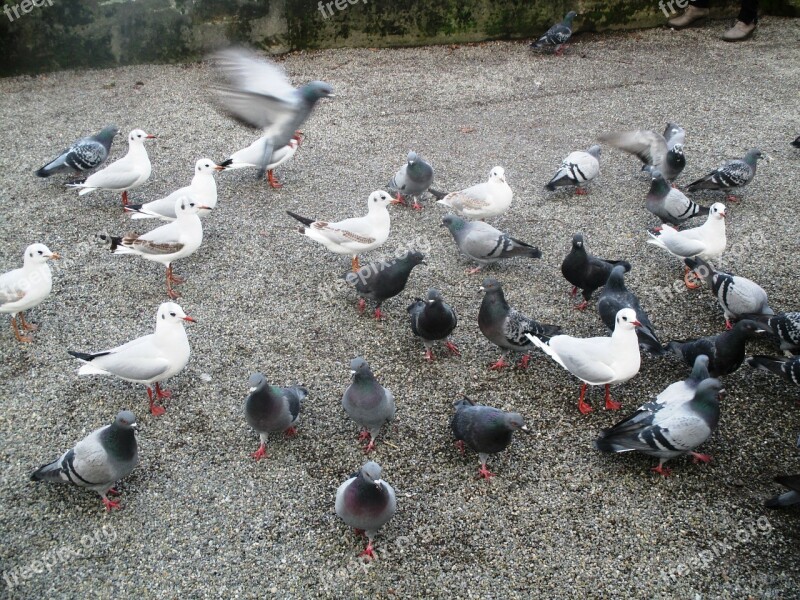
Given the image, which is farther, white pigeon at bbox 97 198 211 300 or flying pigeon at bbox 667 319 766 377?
white pigeon at bbox 97 198 211 300

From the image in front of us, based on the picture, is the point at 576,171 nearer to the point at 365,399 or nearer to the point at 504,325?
the point at 504,325

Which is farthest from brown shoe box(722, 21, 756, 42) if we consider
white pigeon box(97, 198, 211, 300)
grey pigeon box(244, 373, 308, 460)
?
grey pigeon box(244, 373, 308, 460)

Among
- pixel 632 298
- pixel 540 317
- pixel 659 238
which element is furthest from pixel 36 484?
pixel 659 238

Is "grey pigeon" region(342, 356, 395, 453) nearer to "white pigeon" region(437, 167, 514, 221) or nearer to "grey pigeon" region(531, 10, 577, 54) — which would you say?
"white pigeon" region(437, 167, 514, 221)

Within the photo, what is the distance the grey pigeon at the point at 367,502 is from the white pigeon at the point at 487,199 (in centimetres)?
320

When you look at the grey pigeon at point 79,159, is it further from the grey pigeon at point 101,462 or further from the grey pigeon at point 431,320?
the grey pigeon at point 431,320

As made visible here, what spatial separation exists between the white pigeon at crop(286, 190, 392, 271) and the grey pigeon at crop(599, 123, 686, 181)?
277 centimetres

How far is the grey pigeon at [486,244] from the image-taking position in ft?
17.7

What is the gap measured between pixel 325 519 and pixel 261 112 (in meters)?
3.23

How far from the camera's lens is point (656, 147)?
6621 millimetres

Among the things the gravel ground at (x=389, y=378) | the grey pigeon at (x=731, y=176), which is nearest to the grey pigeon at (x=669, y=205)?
the gravel ground at (x=389, y=378)

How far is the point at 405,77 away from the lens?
29.5 feet

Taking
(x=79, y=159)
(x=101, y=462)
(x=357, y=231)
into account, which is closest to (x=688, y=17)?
(x=357, y=231)

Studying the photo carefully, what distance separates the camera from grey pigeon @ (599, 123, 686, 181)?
21.1 feet
